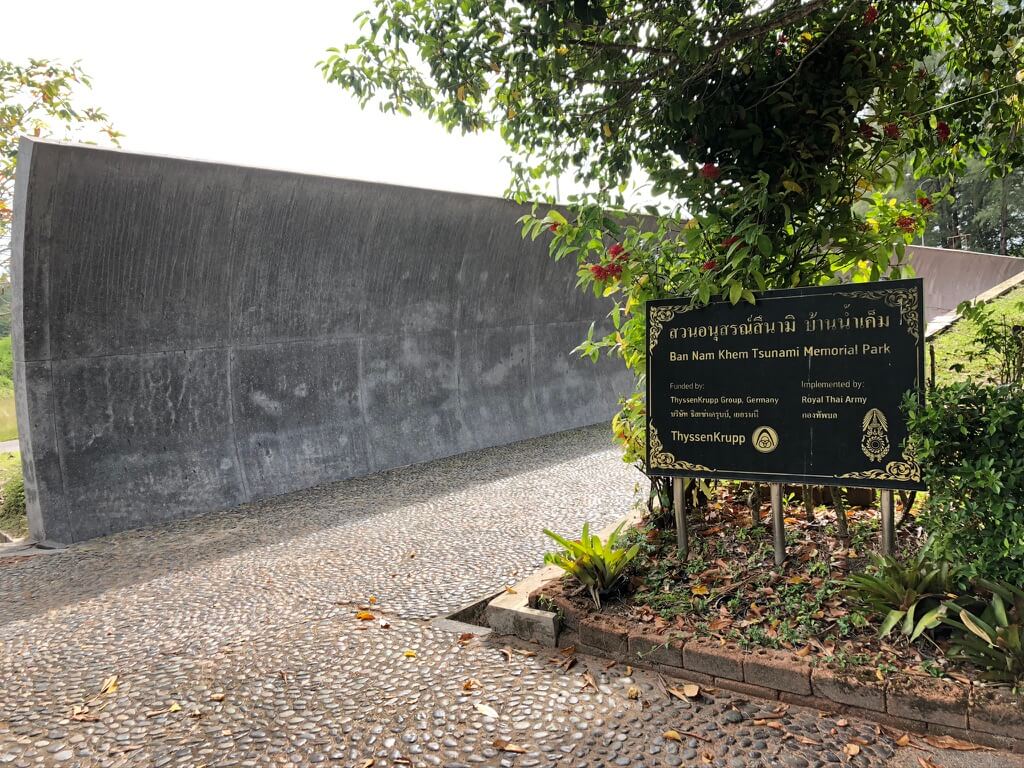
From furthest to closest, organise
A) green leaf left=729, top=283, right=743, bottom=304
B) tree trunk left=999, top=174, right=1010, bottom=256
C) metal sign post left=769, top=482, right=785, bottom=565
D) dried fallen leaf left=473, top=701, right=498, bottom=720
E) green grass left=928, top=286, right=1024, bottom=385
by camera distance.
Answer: tree trunk left=999, top=174, right=1010, bottom=256, green grass left=928, top=286, right=1024, bottom=385, metal sign post left=769, top=482, right=785, bottom=565, green leaf left=729, top=283, right=743, bottom=304, dried fallen leaf left=473, top=701, right=498, bottom=720

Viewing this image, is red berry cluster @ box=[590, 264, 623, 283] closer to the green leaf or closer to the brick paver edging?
the green leaf

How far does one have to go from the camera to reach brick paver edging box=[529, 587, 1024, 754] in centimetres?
263

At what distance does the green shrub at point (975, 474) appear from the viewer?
9.30 ft

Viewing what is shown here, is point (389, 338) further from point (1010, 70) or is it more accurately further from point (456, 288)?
point (1010, 70)

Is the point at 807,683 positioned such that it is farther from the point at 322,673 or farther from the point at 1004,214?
the point at 1004,214

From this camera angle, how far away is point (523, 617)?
368 cm

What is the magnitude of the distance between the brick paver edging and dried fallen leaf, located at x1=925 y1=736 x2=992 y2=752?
0.03 metres

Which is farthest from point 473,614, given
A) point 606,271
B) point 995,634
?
point 995,634

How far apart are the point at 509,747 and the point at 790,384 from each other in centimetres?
205

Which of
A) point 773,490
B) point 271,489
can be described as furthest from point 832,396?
point 271,489

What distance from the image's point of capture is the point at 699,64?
370 centimetres

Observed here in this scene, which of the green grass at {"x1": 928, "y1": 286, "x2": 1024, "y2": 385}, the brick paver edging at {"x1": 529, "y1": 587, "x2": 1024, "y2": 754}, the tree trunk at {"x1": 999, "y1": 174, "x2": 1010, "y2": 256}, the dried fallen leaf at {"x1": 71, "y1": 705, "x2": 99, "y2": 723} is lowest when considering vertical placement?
the dried fallen leaf at {"x1": 71, "y1": 705, "x2": 99, "y2": 723}

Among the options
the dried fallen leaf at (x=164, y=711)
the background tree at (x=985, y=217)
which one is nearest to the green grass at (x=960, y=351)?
the dried fallen leaf at (x=164, y=711)

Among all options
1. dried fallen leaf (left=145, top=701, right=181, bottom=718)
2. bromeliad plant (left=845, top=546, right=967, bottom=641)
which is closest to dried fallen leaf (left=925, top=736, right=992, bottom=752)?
bromeliad plant (left=845, top=546, right=967, bottom=641)
